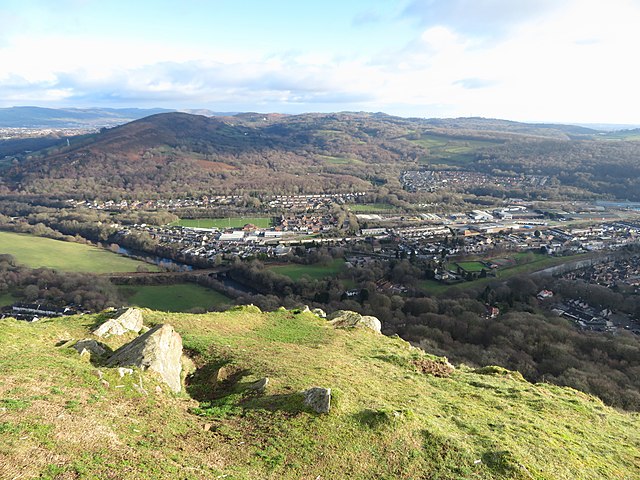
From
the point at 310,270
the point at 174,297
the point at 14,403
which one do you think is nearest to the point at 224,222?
the point at 310,270

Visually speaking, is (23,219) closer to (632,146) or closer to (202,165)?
(202,165)

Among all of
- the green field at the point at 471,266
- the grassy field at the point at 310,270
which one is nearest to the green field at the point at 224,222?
the grassy field at the point at 310,270

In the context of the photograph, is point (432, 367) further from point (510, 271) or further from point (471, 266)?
point (510, 271)

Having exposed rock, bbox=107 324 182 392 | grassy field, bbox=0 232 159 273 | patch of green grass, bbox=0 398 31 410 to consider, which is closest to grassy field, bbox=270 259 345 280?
grassy field, bbox=0 232 159 273

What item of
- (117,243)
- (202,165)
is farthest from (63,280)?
(202,165)

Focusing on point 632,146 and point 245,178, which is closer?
point 245,178

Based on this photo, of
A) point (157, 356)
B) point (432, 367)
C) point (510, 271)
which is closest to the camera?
point (157, 356)

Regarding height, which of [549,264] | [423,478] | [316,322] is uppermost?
[423,478]
